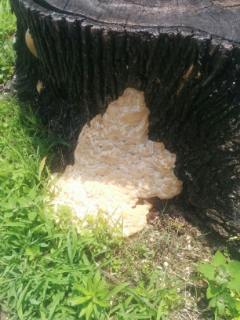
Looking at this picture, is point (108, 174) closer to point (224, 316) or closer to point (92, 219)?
point (92, 219)

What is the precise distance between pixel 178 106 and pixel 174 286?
3.92ft

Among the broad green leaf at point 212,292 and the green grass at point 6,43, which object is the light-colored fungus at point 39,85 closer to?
the green grass at point 6,43

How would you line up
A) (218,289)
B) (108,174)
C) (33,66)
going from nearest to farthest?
(218,289) → (108,174) → (33,66)

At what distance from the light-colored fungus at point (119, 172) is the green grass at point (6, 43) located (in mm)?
1580

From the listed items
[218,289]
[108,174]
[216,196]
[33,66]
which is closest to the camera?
[218,289]

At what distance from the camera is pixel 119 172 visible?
1987 millimetres

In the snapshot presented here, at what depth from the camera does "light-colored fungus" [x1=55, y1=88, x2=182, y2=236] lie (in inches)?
74.4

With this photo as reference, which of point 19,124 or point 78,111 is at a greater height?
point 78,111

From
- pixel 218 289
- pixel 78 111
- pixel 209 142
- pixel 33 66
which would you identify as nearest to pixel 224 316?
pixel 218 289

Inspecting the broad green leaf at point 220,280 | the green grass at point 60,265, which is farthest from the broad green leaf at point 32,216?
the broad green leaf at point 220,280

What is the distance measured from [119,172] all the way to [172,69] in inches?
33.8

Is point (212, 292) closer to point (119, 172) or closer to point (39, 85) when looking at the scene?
point (119, 172)

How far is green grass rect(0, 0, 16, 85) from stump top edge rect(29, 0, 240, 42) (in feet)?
5.33

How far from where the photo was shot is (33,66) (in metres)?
2.36
